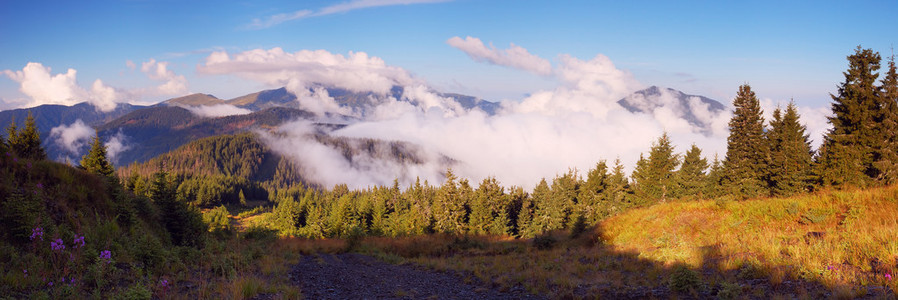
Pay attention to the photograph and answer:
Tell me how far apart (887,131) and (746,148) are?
51.6 ft

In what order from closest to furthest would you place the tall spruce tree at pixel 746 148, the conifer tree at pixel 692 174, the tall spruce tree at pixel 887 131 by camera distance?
1. the tall spruce tree at pixel 887 131
2. the tall spruce tree at pixel 746 148
3. the conifer tree at pixel 692 174

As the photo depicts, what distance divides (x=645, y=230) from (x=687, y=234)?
2423mm

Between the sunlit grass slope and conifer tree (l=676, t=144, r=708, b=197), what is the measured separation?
43488mm

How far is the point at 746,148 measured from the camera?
1844 inches

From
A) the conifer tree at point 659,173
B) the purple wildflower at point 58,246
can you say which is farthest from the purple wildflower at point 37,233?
the conifer tree at point 659,173

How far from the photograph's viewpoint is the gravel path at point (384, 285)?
10109 millimetres

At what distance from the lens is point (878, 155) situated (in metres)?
32.1

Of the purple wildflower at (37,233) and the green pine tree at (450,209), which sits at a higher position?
the purple wildflower at (37,233)

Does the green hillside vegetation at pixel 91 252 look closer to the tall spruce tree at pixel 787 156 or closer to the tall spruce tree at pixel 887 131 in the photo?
the tall spruce tree at pixel 887 131

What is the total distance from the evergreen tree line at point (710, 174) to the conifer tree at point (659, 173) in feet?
0.48

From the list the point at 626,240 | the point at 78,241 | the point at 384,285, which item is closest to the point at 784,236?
the point at 626,240

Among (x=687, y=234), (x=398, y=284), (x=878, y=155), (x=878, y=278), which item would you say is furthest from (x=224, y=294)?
(x=878, y=155)

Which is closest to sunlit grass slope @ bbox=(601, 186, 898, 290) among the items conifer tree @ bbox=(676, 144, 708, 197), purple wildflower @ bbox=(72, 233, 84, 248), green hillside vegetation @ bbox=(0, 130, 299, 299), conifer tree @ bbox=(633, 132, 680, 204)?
green hillside vegetation @ bbox=(0, 130, 299, 299)

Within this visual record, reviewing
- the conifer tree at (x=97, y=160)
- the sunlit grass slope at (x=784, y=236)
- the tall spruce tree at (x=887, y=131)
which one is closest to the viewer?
the sunlit grass slope at (x=784, y=236)
